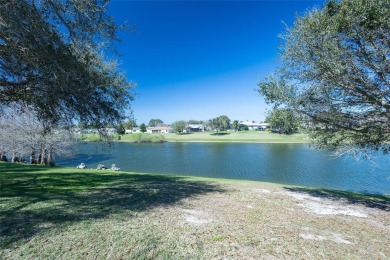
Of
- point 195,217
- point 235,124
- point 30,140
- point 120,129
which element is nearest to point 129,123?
point 120,129

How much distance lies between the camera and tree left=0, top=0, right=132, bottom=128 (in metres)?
4.23

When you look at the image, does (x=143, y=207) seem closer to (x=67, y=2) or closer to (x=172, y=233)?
(x=172, y=233)

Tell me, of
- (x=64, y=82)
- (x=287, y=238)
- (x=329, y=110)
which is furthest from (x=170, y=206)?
(x=329, y=110)

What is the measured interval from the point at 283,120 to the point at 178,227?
18.1ft

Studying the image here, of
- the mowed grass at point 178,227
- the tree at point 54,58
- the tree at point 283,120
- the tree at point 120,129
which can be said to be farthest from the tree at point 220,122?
the tree at point 54,58

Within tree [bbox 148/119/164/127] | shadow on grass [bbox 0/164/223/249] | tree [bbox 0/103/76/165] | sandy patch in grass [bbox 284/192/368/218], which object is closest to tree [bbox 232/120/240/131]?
tree [bbox 148/119/164/127]

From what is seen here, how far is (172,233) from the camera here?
13.3 feet

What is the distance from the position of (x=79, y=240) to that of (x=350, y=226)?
571 centimetres

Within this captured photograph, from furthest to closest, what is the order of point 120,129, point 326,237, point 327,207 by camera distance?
point 120,129
point 327,207
point 326,237

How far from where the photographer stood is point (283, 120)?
7895mm

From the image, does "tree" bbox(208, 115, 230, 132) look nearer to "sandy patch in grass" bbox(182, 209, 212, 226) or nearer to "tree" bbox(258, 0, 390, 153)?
"tree" bbox(258, 0, 390, 153)

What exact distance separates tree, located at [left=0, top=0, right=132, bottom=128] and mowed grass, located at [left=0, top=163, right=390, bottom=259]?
235cm

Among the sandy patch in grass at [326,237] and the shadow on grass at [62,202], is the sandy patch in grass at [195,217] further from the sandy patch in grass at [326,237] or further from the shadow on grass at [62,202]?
the sandy patch in grass at [326,237]

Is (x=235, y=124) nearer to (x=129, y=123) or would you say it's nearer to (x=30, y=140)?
(x=30, y=140)
